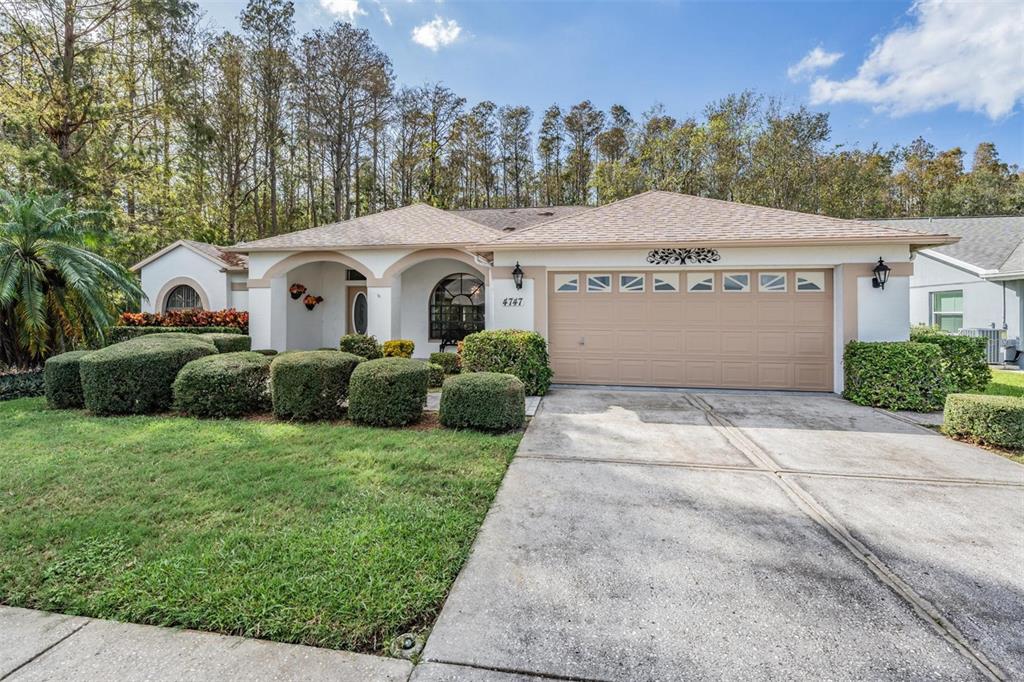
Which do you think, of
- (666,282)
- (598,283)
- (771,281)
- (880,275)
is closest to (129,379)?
(598,283)

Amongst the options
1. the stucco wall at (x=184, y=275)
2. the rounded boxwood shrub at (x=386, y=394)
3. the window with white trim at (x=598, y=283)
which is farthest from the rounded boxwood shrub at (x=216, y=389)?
the stucco wall at (x=184, y=275)

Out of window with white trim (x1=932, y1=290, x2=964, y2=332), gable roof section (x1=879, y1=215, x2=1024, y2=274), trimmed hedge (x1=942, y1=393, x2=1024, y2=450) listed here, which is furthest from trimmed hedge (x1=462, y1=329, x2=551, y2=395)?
window with white trim (x1=932, y1=290, x2=964, y2=332)

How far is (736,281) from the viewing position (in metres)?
8.48

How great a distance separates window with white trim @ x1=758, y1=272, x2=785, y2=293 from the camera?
27.5 feet

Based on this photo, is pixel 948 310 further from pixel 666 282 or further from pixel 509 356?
pixel 509 356

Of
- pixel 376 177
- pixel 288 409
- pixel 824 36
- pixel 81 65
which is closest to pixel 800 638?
pixel 288 409

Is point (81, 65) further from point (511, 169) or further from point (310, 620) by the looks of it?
point (310, 620)

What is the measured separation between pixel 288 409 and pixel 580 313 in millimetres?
5663

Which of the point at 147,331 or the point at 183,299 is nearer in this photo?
the point at 147,331

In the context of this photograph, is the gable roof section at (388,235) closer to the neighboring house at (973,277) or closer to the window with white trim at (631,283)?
the window with white trim at (631,283)

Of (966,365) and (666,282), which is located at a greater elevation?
(666,282)

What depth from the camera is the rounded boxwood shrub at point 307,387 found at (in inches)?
234

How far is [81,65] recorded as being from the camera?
51.5 feet

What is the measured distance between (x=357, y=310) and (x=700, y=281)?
10.1 meters
